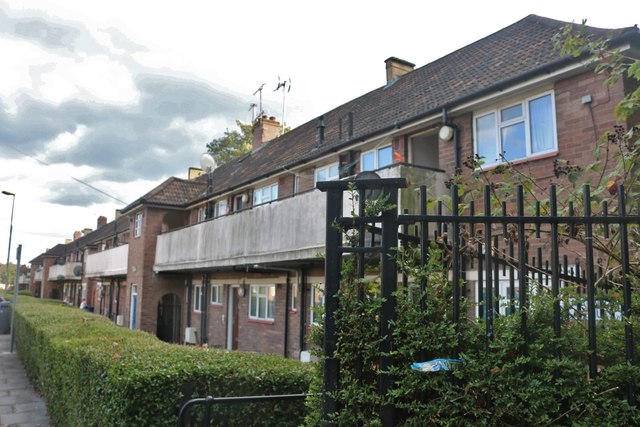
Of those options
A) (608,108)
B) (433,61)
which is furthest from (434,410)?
(433,61)

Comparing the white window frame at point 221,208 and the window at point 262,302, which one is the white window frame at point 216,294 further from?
the white window frame at point 221,208

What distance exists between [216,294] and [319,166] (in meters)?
9.21

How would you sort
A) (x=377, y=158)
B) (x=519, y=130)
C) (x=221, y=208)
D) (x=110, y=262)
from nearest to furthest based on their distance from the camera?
(x=519, y=130)
(x=377, y=158)
(x=221, y=208)
(x=110, y=262)

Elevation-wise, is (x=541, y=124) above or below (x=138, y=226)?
above

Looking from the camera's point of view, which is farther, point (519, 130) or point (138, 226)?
point (138, 226)

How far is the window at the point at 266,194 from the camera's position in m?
17.3

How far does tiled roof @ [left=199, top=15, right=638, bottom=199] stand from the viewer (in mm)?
9734

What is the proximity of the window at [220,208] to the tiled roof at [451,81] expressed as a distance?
855 millimetres

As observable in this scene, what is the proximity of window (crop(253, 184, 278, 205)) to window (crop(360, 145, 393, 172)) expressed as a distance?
491 cm

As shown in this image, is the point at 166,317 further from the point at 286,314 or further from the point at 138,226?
the point at 286,314

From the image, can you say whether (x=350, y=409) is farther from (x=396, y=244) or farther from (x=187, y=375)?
(x=187, y=375)

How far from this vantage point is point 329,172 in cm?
1446

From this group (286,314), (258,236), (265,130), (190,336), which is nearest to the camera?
(258,236)

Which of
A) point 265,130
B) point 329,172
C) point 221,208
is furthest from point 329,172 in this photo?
point 265,130
